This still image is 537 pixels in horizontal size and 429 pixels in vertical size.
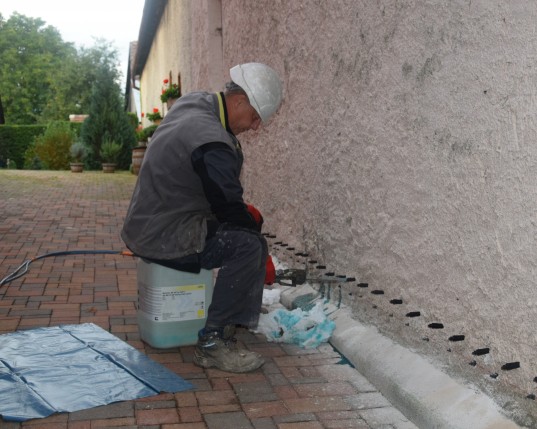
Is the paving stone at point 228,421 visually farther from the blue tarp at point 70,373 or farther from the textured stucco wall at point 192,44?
the textured stucco wall at point 192,44

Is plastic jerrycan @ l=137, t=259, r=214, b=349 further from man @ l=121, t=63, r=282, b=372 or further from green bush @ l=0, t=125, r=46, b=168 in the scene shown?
green bush @ l=0, t=125, r=46, b=168

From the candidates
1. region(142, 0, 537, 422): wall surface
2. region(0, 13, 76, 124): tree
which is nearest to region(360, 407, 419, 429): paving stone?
region(142, 0, 537, 422): wall surface

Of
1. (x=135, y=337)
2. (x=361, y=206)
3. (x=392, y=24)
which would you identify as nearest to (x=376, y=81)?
(x=392, y=24)

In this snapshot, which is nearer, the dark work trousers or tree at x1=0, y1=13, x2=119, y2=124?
the dark work trousers

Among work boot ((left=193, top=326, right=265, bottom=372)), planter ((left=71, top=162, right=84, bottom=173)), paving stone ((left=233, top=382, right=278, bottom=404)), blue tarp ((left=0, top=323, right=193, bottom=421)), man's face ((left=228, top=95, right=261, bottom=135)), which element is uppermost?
man's face ((left=228, top=95, right=261, bottom=135))

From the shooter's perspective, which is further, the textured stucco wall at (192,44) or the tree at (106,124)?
the tree at (106,124)

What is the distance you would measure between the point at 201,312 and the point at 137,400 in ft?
2.53

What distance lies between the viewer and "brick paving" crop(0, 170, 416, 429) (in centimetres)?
268

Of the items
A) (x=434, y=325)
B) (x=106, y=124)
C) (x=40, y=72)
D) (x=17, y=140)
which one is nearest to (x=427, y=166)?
(x=434, y=325)

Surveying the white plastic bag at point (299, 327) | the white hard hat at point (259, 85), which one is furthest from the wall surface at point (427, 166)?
the white hard hat at point (259, 85)

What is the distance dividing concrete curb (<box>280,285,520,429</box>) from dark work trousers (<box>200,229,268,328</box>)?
662 millimetres

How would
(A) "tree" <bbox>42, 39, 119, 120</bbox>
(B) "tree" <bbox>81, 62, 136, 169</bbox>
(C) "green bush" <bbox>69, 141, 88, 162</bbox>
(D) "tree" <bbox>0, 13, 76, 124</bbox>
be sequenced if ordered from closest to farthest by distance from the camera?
(C) "green bush" <bbox>69, 141, 88, 162</bbox> → (B) "tree" <bbox>81, 62, 136, 169</bbox> → (A) "tree" <bbox>42, 39, 119, 120</bbox> → (D) "tree" <bbox>0, 13, 76, 124</bbox>

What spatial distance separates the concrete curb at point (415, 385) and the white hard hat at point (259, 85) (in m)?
1.33

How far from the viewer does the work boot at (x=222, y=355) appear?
10.6 ft
